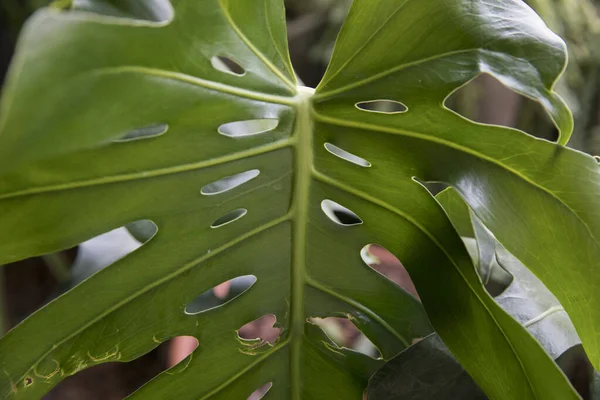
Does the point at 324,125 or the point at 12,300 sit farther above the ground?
the point at 324,125

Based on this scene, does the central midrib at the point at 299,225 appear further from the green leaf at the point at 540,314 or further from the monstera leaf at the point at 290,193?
the green leaf at the point at 540,314

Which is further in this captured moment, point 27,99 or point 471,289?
point 471,289

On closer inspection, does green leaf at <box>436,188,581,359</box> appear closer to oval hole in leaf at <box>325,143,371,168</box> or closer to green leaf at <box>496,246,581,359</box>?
green leaf at <box>496,246,581,359</box>

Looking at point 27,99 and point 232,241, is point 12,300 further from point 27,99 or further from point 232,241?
point 27,99

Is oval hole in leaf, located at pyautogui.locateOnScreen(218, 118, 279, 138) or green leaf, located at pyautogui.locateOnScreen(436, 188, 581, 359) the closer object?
green leaf, located at pyautogui.locateOnScreen(436, 188, 581, 359)

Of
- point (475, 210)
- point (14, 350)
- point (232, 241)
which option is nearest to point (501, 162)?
point (475, 210)

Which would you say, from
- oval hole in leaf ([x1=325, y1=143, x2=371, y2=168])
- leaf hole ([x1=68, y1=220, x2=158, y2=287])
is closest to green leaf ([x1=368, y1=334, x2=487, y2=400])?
oval hole in leaf ([x1=325, y1=143, x2=371, y2=168])

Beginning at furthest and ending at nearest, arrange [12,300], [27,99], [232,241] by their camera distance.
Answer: [12,300], [232,241], [27,99]

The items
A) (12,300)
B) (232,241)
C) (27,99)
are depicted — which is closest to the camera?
(27,99)
